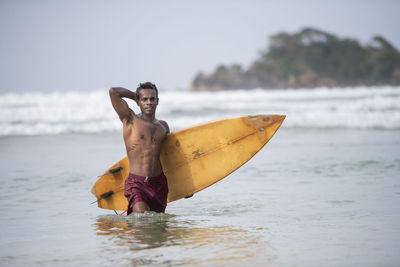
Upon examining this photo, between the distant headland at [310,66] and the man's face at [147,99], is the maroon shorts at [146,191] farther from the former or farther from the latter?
the distant headland at [310,66]

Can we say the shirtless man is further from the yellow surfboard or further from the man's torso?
the yellow surfboard

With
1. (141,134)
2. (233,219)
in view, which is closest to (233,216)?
(233,219)

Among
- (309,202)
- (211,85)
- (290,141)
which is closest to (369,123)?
(290,141)

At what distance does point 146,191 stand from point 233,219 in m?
0.80

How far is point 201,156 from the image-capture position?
5.51m

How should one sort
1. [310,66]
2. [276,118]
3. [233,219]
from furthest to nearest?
1. [310,66]
2. [276,118]
3. [233,219]

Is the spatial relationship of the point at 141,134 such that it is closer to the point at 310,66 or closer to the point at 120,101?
the point at 120,101

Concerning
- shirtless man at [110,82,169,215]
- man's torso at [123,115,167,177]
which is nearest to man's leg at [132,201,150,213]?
shirtless man at [110,82,169,215]

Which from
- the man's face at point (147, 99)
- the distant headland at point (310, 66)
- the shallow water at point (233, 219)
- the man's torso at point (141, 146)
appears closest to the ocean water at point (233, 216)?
the shallow water at point (233, 219)

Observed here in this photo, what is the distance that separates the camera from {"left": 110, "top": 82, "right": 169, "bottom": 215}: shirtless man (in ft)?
15.7

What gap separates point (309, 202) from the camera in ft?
18.3

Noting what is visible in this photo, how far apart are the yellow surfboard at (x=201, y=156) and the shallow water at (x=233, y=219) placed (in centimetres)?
23

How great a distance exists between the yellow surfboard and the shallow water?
9.2 inches

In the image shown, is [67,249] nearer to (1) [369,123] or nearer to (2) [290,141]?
(2) [290,141]
